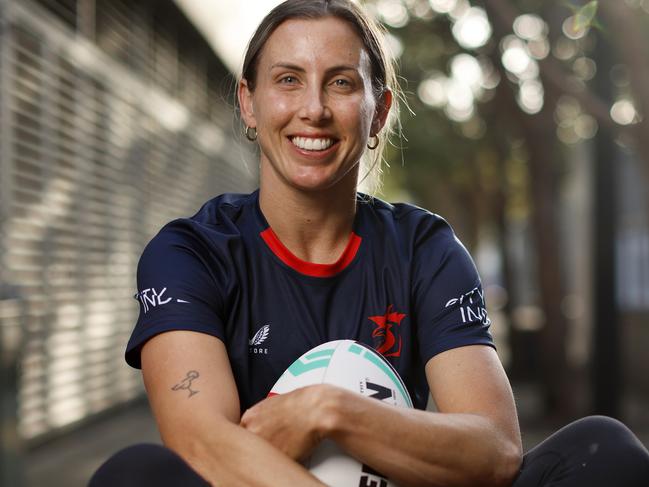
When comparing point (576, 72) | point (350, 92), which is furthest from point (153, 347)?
point (576, 72)

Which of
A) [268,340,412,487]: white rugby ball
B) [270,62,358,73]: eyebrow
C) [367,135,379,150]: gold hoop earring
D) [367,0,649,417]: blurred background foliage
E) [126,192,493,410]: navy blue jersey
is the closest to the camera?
[268,340,412,487]: white rugby ball

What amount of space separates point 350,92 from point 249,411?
103cm

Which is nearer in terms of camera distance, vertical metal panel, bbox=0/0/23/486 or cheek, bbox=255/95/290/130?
cheek, bbox=255/95/290/130

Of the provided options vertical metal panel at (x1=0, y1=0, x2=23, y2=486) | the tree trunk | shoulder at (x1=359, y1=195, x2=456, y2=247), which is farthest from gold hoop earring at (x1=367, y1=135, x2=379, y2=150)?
the tree trunk

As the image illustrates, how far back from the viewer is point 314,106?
3.06 m

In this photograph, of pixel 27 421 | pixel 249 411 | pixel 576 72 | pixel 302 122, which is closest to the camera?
pixel 249 411

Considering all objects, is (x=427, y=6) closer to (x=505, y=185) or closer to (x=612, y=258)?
(x=612, y=258)

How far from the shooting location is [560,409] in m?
12.8

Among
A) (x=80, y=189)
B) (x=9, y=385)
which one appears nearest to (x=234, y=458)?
(x=9, y=385)

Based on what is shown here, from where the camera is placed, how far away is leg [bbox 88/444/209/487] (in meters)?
2.48

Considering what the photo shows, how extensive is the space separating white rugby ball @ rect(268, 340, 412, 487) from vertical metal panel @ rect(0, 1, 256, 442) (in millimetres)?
2319

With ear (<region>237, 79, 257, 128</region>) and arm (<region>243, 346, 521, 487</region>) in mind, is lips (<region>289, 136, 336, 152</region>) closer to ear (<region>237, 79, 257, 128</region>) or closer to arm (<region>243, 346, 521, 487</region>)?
ear (<region>237, 79, 257, 128</region>)

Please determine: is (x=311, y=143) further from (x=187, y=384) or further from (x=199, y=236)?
(x=187, y=384)

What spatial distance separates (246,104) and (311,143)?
40cm
